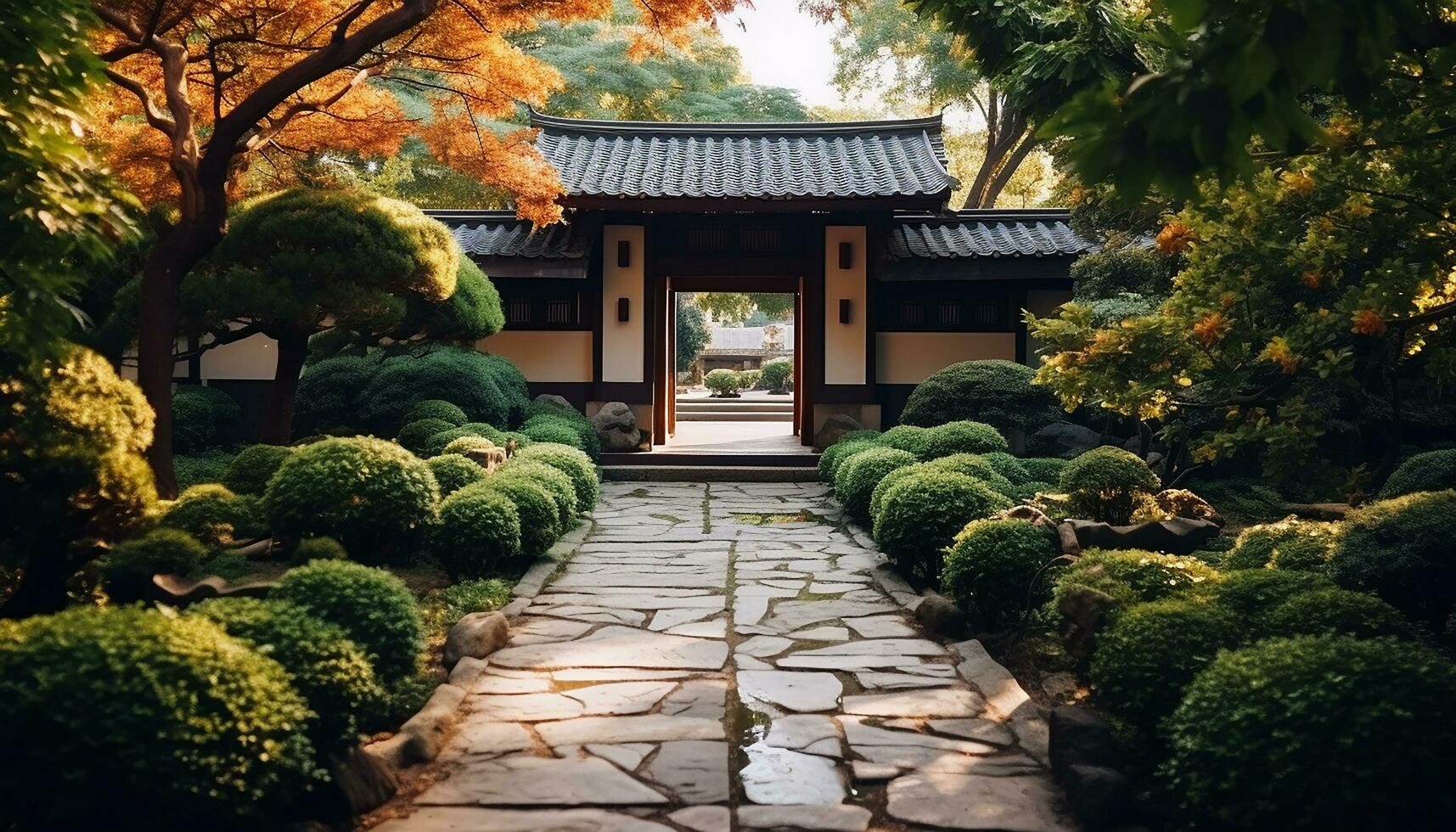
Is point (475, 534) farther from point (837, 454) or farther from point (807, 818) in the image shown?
point (837, 454)

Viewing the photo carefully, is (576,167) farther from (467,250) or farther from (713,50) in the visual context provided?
(713,50)

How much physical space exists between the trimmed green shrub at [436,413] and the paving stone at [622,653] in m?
6.26

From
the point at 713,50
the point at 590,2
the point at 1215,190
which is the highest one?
the point at 713,50

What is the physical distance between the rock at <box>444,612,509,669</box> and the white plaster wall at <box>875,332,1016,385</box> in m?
11.0

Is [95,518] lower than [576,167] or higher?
lower

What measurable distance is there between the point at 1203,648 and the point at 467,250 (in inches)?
512

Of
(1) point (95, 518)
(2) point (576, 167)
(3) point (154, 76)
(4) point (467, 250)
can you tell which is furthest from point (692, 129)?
(1) point (95, 518)

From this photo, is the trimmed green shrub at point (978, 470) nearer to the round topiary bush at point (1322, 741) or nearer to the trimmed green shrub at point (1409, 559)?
the trimmed green shrub at point (1409, 559)

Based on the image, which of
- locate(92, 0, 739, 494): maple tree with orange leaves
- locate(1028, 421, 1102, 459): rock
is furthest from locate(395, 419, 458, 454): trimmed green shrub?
locate(1028, 421, 1102, 459): rock

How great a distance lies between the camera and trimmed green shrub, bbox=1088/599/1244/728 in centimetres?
405

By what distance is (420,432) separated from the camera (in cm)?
1142

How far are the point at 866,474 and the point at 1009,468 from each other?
50.4 inches

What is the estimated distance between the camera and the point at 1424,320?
17.1ft

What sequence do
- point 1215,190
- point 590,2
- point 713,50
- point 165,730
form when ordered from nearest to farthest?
point 165,730 → point 1215,190 → point 590,2 → point 713,50
